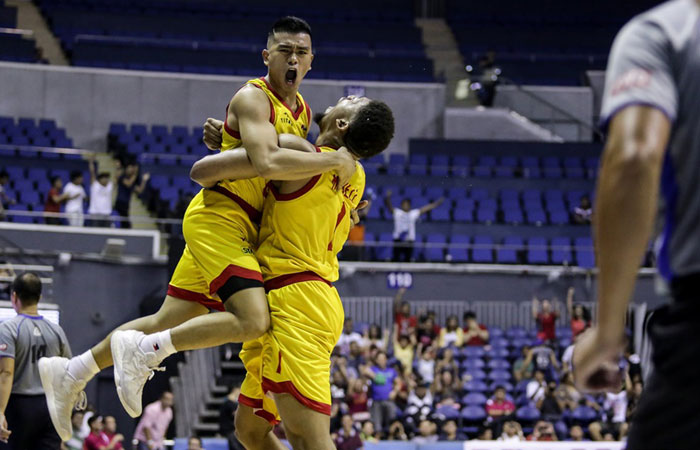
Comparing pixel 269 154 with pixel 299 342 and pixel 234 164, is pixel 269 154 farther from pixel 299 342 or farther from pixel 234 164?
pixel 299 342

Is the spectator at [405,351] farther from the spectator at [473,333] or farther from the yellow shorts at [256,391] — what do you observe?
the yellow shorts at [256,391]

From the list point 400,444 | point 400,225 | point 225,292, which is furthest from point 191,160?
point 225,292

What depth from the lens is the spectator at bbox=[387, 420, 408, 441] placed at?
519 inches

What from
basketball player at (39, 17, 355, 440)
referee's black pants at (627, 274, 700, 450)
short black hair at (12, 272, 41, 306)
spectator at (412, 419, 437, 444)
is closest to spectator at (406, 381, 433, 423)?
spectator at (412, 419, 437, 444)

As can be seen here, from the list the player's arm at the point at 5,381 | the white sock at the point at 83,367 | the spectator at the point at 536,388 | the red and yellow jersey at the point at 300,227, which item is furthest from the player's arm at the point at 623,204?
the spectator at the point at 536,388

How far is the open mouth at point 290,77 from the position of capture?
4855 mm

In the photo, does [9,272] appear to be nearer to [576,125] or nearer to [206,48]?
[206,48]

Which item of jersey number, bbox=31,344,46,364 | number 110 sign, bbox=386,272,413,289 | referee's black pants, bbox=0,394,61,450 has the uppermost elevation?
jersey number, bbox=31,344,46,364

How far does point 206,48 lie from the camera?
79.4ft

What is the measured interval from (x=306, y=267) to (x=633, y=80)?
2929 millimetres

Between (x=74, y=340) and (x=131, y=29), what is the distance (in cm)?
1225

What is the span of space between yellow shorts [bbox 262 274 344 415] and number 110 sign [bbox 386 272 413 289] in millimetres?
12600

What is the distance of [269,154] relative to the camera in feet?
14.3

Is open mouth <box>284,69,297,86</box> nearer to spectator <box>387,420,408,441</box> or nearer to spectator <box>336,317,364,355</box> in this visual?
spectator <box>387,420,408,441</box>
